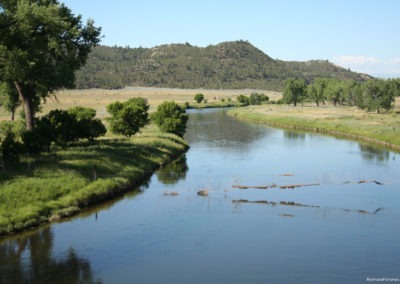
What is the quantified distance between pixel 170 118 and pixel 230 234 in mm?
54883

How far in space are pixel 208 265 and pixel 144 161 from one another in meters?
32.1

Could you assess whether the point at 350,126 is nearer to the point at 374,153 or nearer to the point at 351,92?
the point at 374,153

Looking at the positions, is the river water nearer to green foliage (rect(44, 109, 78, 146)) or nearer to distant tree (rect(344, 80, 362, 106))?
green foliage (rect(44, 109, 78, 146))

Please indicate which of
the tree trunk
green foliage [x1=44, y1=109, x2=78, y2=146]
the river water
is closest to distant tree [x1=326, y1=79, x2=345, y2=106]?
the river water

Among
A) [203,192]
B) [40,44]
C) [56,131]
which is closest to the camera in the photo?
[203,192]

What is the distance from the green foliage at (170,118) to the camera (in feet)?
289

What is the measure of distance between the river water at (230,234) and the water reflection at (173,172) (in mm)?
243

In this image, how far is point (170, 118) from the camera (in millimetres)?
88188

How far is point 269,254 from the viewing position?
30828mm

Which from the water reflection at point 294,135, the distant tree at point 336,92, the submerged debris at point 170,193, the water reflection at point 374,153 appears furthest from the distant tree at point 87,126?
the distant tree at point 336,92

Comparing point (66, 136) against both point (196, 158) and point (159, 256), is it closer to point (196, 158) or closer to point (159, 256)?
point (196, 158)

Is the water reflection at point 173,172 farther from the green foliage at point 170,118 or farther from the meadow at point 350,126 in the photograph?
the meadow at point 350,126

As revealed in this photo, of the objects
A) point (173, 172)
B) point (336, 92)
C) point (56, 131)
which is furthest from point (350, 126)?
point (336, 92)

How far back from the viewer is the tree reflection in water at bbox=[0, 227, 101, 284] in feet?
87.3
